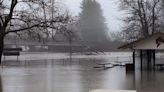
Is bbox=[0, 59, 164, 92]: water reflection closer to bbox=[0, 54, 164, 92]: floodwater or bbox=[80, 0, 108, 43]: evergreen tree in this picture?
bbox=[0, 54, 164, 92]: floodwater

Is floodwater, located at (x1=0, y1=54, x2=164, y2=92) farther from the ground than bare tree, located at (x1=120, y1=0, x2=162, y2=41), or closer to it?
closer to it

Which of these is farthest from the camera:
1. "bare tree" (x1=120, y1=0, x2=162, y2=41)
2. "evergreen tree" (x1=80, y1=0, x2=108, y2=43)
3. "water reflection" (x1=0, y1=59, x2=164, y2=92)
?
"evergreen tree" (x1=80, y1=0, x2=108, y2=43)

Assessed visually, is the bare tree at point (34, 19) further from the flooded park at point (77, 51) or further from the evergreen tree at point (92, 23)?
the evergreen tree at point (92, 23)

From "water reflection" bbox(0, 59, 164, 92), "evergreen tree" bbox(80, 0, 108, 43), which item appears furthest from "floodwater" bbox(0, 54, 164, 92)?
"evergreen tree" bbox(80, 0, 108, 43)

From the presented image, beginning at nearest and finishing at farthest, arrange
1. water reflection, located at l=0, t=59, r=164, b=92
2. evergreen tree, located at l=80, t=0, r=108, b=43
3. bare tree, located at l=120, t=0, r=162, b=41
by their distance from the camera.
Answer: water reflection, located at l=0, t=59, r=164, b=92 < bare tree, located at l=120, t=0, r=162, b=41 < evergreen tree, located at l=80, t=0, r=108, b=43

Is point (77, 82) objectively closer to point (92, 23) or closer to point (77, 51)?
point (77, 51)

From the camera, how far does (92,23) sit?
137m

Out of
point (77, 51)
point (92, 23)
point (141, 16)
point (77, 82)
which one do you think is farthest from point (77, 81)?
point (92, 23)

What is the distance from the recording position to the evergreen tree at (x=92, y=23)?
414 ft

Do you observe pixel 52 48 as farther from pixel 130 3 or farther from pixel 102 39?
pixel 130 3

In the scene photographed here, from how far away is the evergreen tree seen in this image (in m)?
126

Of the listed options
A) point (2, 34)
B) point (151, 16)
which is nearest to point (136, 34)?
point (151, 16)

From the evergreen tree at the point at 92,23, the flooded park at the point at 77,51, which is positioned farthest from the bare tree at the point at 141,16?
the evergreen tree at the point at 92,23

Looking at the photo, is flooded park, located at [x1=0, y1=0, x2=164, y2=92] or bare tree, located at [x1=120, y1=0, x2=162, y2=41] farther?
bare tree, located at [x1=120, y1=0, x2=162, y2=41]
